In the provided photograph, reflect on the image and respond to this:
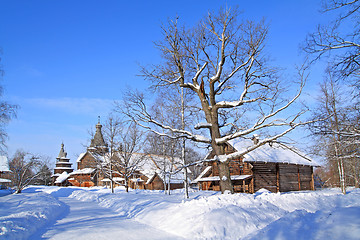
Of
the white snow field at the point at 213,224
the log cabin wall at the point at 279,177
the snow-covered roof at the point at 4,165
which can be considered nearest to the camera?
the white snow field at the point at 213,224

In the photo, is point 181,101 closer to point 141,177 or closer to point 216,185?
point 216,185

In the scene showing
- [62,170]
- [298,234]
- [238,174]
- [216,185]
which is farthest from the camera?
[62,170]

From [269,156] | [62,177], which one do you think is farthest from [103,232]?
[62,177]

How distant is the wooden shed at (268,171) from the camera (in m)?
29.9

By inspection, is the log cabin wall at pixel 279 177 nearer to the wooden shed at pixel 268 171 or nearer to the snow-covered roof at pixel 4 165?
the wooden shed at pixel 268 171

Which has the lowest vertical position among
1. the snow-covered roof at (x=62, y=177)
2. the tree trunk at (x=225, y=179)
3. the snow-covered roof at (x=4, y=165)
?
the snow-covered roof at (x=62, y=177)

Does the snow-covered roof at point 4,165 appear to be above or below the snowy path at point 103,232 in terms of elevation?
above

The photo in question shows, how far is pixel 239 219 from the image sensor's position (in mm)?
8305

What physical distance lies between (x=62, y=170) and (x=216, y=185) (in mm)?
54500

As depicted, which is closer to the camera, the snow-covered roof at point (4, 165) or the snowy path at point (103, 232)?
the snowy path at point (103, 232)

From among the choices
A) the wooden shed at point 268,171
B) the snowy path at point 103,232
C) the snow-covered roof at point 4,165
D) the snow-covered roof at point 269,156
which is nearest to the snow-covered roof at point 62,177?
the snow-covered roof at point 4,165

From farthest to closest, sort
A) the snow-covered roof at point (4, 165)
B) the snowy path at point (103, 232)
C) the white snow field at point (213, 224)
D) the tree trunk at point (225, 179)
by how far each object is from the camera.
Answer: the snow-covered roof at point (4, 165), the tree trunk at point (225, 179), the snowy path at point (103, 232), the white snow field at point (213, 224)

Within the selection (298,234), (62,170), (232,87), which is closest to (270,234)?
(298,234)

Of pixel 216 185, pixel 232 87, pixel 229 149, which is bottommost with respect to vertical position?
pixel 216 185
